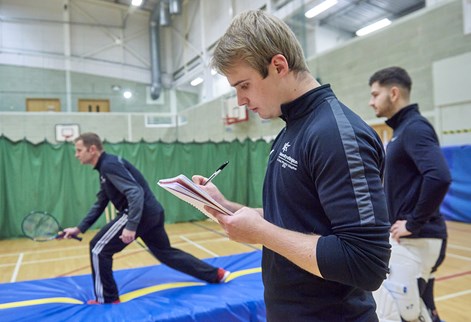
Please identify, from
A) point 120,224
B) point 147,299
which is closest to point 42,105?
point 120,224

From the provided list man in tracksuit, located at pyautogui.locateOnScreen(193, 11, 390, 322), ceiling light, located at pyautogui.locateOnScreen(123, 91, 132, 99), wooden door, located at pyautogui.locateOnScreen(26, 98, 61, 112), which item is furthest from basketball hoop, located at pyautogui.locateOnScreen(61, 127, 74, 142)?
man in tracksuit, located at pyautogui.locateOnScreen(193, 11, 390, 322)

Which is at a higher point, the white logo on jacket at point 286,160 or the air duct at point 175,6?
the air duct at point 175,6

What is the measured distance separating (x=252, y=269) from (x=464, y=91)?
5374 mm

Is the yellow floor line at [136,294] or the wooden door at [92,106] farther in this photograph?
the wooden door at [92,106]

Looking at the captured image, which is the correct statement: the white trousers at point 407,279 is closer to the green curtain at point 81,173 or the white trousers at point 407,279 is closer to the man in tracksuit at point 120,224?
the man in tracksuit at point 120,224

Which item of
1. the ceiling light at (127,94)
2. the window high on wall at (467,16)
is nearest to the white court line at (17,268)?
the window high on wall at (467,16)

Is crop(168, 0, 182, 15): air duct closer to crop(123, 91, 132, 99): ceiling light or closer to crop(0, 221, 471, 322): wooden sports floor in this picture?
crop(123, 91, 132, 99): ceiling light

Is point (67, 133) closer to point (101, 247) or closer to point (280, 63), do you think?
point (101, 247)

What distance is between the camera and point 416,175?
2.26 m

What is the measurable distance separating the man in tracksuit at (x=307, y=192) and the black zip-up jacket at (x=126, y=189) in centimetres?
223

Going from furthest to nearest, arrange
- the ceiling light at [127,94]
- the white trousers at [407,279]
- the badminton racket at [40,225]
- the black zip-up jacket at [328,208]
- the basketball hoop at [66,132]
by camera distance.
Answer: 1. the ceiling light at [127,94]
2. the basketball hoop at [66,132]
3. the badminton racket at [40,225]
4. the white trousers at [407,279]
5. the black zip-up jacket at [328,208]

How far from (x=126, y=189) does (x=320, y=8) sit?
9.29 meters

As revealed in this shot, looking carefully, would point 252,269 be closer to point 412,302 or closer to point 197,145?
point 412,302

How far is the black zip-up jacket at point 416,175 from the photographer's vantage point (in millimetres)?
2131
